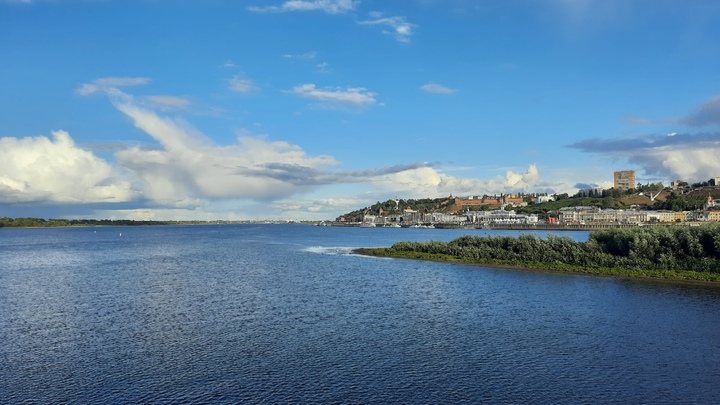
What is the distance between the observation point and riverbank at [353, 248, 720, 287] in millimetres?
58312

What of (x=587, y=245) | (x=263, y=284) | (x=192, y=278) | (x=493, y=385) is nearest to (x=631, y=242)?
(x=587, y=245)

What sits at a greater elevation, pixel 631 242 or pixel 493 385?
pixel 631 242

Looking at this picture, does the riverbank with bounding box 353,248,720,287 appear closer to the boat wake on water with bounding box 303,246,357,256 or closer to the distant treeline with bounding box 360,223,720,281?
the distant treeline with bounding box 360,223,720,281

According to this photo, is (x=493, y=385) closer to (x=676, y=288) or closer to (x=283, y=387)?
(x=283, y=387)

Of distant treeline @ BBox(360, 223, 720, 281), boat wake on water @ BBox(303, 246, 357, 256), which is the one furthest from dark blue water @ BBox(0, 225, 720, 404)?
boat wake on water @ BBox(303, 246, 357, 256)

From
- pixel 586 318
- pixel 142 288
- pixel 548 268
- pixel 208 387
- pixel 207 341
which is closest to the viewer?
pixel 208 387

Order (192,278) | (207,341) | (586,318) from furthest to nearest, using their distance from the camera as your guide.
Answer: (192,278)
(586,318)
(207,341)

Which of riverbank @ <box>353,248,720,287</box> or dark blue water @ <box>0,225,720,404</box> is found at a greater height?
riverbank @ <box>353,248,720,287</box>

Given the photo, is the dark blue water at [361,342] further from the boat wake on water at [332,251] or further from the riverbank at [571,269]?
the boat wake on water at [332,251]

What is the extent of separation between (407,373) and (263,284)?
3607cm

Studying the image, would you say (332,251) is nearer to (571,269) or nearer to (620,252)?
(571,269)

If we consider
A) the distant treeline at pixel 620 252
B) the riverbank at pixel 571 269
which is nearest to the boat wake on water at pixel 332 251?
the riverbank at pixel 571 269

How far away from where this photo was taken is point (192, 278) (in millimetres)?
67375

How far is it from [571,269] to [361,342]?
4652cm
